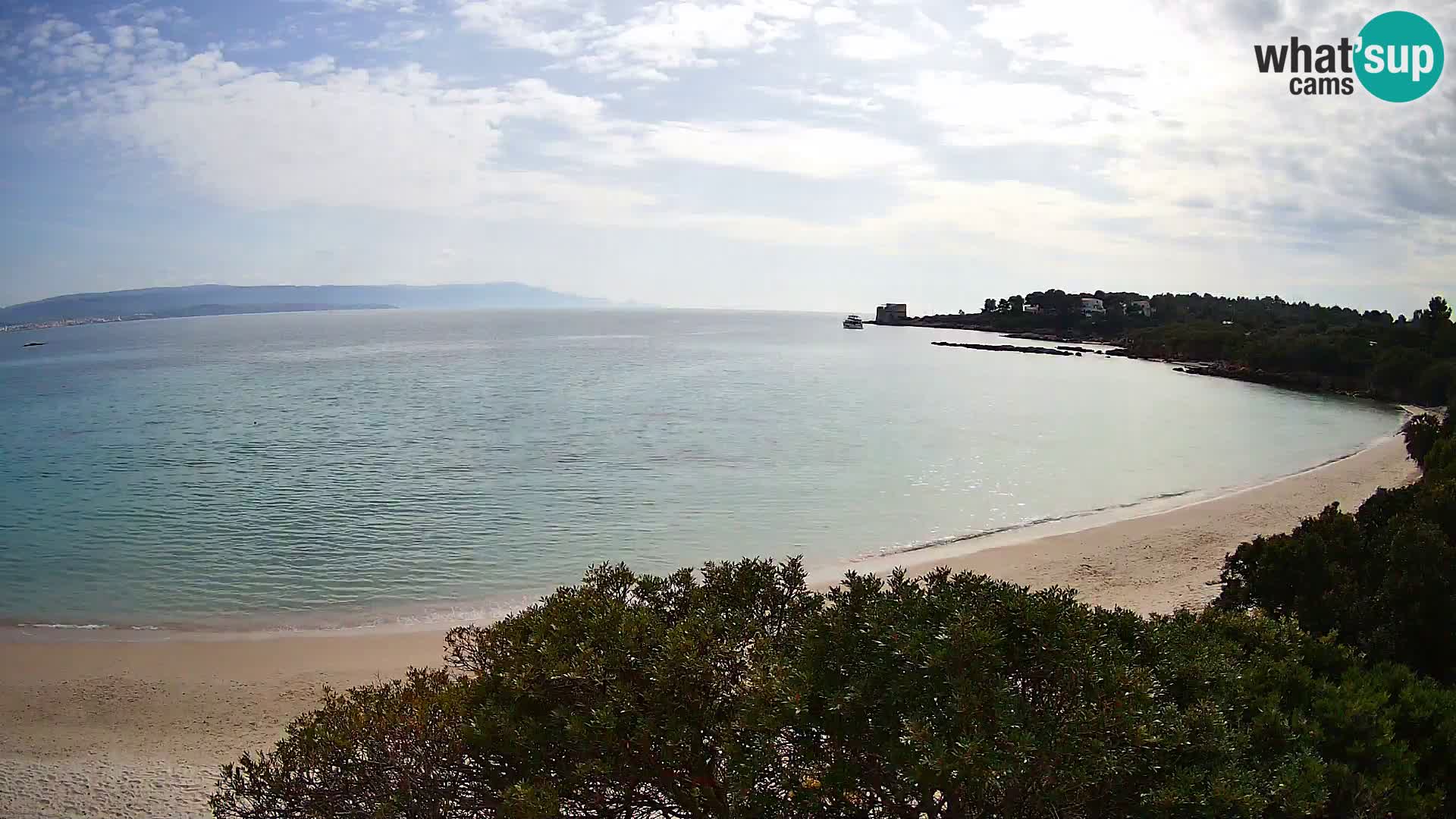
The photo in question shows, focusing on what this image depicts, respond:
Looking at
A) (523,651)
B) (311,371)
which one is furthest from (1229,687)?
(311,371)

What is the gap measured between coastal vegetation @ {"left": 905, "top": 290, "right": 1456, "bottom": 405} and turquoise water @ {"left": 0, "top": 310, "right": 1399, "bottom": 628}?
212 inches

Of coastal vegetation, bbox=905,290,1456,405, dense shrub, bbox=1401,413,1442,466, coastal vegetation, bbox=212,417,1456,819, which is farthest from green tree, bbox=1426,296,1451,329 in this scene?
coastal vegetation, bbox=212,417,1456,819

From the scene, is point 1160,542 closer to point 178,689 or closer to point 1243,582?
point 1243,582

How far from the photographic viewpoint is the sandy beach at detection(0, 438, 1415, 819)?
8.76m

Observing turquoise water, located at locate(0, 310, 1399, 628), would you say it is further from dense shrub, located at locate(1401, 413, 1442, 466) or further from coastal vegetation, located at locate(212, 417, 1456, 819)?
coastal vegetation, located at locate(212, 417, 1456, 819)

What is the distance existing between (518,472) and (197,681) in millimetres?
15687

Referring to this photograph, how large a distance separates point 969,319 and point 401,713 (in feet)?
571

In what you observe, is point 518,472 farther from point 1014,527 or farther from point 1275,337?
point 1275,337

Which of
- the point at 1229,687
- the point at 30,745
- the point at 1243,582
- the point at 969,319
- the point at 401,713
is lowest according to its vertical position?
the point at 30,745

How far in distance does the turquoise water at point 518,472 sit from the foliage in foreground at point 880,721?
33.4ft

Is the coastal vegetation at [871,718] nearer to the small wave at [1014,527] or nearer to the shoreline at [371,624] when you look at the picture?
the shoreline at [371,624]

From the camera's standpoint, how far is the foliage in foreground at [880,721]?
3859 millimetres

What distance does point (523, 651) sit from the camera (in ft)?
16.8

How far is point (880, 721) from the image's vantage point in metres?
4.13
